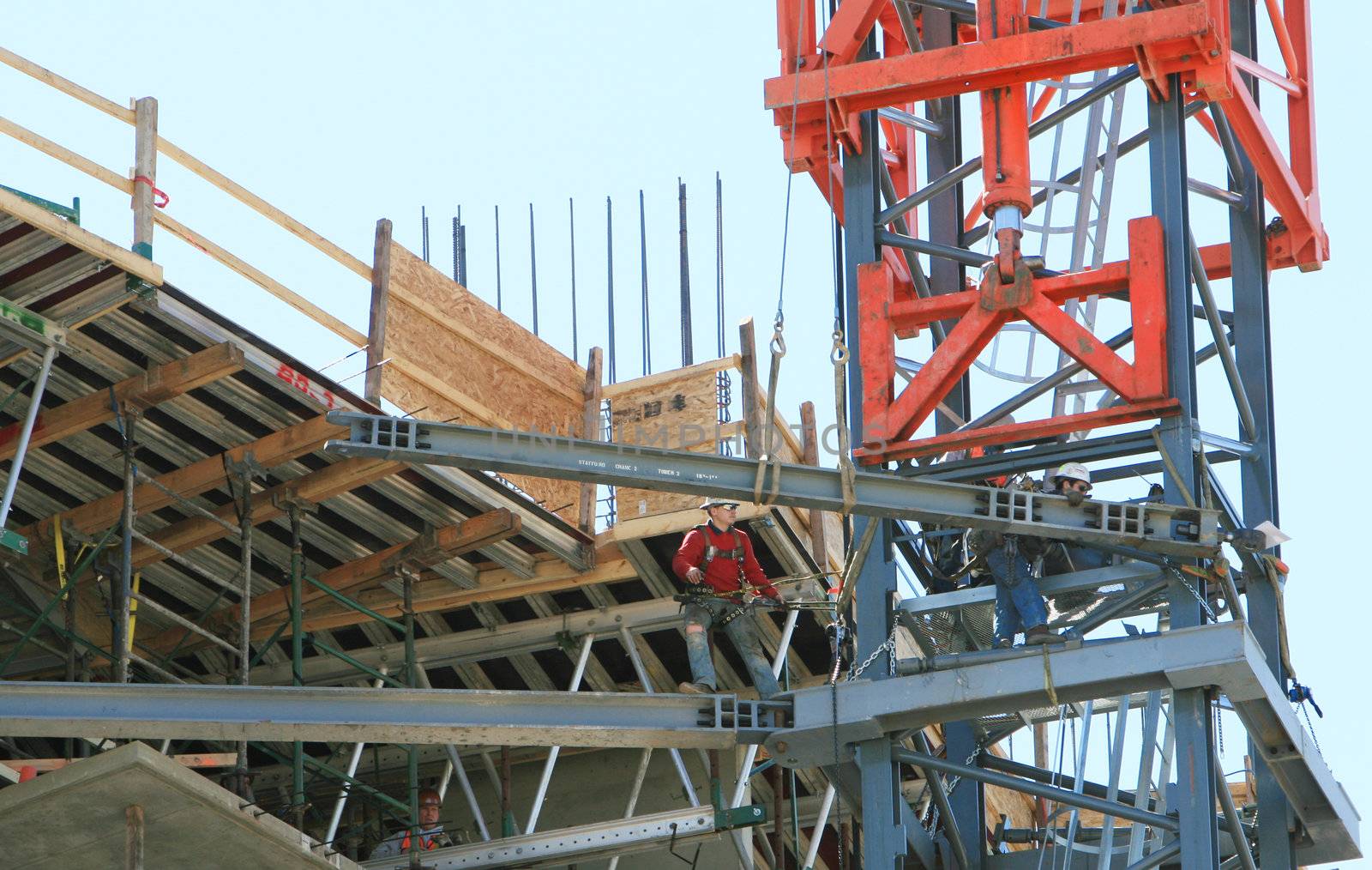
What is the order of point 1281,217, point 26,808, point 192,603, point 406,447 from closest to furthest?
point 406,447 < point 26,808 < point 1281,217 < point 192,603

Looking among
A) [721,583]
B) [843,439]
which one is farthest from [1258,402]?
[843,439]

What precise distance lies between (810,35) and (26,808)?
9.15m

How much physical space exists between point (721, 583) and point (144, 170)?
5.91 metres

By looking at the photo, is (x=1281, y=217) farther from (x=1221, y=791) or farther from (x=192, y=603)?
(x=192, y=603)

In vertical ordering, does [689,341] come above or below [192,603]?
above

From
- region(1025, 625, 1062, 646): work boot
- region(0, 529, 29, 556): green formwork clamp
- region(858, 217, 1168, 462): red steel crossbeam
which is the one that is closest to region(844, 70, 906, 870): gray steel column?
region(858, 217, 1168, 462): red steel crossbeam

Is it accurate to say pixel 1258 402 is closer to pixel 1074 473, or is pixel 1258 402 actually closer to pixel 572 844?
pixel 1074 473

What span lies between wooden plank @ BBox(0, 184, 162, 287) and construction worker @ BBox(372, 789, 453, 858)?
664 cm

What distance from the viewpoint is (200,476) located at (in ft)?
69.4

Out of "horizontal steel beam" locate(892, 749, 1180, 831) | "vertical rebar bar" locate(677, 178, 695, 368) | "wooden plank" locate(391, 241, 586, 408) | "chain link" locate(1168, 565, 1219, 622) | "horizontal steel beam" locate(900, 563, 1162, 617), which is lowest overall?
"horizontal steel beam" locate(892, 749, 1180, 831)

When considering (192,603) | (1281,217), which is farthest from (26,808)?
(1281,217)

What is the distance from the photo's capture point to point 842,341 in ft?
54.7

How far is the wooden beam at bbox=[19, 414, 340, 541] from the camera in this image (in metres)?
20.6

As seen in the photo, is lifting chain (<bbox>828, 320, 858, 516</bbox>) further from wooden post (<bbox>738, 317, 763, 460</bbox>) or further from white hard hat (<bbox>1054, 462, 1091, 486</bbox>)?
wooden post (<bbox>738, 317, 763, 460</bbox>)
